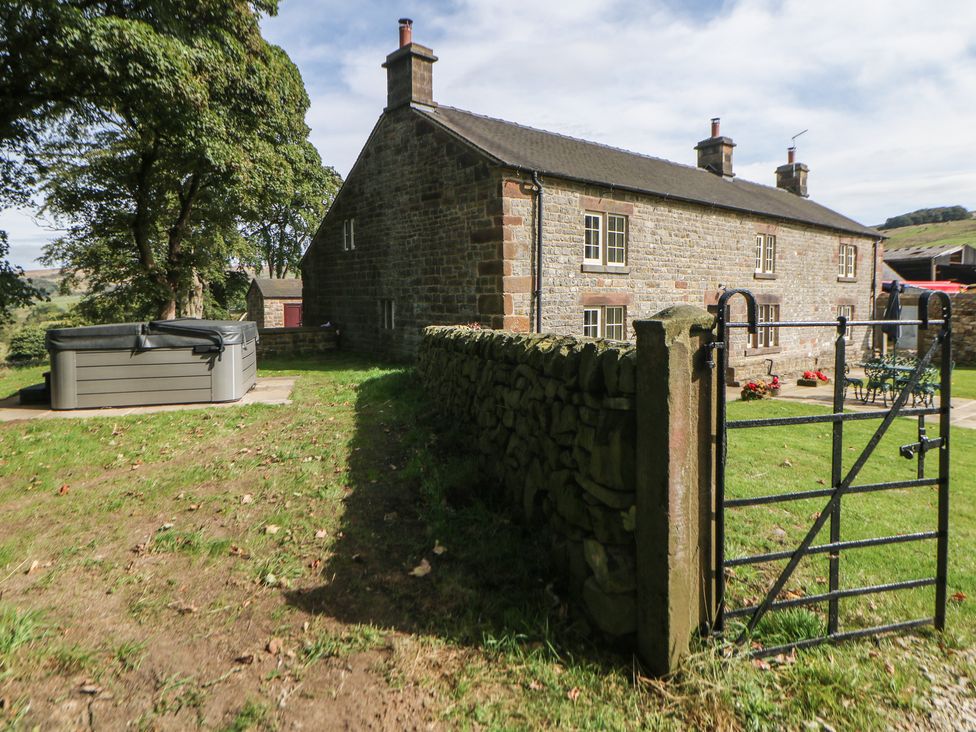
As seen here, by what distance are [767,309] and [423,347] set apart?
15938 mm

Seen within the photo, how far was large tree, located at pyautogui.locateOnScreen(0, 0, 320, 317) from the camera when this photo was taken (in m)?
12.6

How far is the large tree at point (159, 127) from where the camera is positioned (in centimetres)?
1259

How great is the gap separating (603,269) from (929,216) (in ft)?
476

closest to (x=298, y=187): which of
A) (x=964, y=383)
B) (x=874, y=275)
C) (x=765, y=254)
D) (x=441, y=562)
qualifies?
(x=765, y=254)

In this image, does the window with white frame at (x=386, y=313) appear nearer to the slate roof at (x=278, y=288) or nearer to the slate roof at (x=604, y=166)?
the slate roof at (x=604, y=166)

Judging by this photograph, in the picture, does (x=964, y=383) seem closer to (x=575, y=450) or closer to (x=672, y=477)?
(x=575, y=450)

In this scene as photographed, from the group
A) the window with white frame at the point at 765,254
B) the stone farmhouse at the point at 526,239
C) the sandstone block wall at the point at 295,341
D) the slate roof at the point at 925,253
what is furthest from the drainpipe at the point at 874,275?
the sandstone block wall at the point at 295,341

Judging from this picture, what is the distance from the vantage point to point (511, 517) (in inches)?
208

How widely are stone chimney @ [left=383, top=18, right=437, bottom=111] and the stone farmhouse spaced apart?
5 centimetres

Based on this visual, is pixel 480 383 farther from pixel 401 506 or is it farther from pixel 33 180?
pixel 33 180

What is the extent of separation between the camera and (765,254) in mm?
21031

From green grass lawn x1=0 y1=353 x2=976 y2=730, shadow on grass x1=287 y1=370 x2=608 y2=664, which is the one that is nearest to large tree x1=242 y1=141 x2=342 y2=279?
green grass lawn x1=0 y1=353 x2=976 y2=730

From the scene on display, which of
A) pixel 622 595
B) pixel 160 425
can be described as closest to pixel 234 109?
pixel 160 425

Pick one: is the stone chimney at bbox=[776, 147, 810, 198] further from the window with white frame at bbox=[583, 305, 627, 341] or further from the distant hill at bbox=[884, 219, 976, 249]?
the distant hill at bbox=[884, 219, 976, 249]
